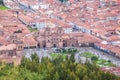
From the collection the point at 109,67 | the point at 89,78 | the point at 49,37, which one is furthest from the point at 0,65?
the point at 49,37

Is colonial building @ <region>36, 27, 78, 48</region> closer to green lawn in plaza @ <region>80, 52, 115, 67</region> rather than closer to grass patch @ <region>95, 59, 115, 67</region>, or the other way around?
green lawn in plaza @ <region>80, 52, 115, 67</region>

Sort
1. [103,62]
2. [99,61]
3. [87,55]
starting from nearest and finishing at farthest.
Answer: [103,62], [99,61], [87,55]

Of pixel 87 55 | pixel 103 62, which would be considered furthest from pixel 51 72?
pixel 87 55

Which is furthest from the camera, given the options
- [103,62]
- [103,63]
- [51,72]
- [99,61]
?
[99,61]

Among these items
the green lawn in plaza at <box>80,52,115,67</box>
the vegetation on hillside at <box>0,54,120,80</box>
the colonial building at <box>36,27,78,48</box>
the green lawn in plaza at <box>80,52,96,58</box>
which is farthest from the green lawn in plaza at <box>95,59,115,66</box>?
the colonial building at <box>36,27,78,48</box>

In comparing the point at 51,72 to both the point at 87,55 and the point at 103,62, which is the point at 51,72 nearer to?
the point at 103,62

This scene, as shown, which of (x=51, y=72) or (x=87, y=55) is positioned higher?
(x=51, y=72)

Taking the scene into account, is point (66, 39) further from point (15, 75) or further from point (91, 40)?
point (15, 75)

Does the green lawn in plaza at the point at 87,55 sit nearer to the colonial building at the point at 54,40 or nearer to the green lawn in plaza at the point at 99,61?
the green lawn in plaza at the point at 99,61
